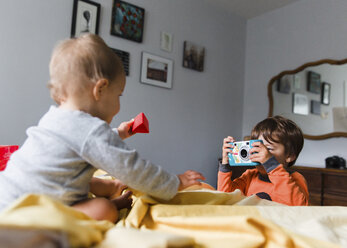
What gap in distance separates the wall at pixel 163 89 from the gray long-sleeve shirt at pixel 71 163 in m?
1.57

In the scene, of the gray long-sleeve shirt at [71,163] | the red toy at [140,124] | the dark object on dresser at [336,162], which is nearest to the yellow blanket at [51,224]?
the gray long-sleeve shirt at [71,163]

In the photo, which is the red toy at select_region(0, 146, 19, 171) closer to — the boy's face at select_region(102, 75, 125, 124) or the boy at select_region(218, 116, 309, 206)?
the boy's face at select_region(102, 75, 125, 124)

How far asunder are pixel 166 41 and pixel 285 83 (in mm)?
1312

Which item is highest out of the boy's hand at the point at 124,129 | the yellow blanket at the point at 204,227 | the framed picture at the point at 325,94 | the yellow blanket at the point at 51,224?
the framed picture at the point at 325,94

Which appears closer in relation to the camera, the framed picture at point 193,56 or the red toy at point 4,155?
the red toy at point 4,155

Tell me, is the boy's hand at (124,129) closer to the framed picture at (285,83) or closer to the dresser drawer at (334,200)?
the dresser drawer at (334,200)

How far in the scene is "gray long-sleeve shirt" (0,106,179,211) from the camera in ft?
2.15

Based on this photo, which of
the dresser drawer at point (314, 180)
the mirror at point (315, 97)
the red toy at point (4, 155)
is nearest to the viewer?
the red toy at point (4, 155)

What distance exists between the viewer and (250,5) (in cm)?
321

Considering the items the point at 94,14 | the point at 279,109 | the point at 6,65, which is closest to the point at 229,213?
the point at 6,65

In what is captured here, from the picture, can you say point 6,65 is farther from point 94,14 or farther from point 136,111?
point 136,111

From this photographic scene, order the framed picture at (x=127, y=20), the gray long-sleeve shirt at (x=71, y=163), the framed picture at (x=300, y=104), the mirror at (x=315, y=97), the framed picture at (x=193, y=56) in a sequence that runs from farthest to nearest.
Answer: the framed picture at (x=193, y=56) < the framed picture at (x=300, y=104) < the mirror at (x=315, y=97) < the framed picture at (x=127, y=20) < the gray long-sleeve shirt at (x=71, y=163)

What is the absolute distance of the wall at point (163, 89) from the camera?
2.05 meters

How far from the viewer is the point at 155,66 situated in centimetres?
272
